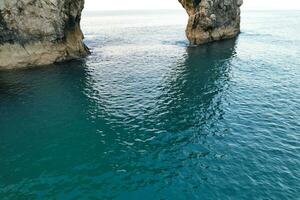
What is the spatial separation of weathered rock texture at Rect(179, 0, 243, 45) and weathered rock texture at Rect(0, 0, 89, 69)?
1373 inches

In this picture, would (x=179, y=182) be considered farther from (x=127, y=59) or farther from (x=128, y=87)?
(x=127, y=59)

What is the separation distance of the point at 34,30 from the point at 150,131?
38.3 m

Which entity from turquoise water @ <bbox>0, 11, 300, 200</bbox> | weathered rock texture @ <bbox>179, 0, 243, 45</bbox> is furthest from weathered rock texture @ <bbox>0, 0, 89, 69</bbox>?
weathered rock texture @ <bbox>179, 0, 243, 45</bbox>

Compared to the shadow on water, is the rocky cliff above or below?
above

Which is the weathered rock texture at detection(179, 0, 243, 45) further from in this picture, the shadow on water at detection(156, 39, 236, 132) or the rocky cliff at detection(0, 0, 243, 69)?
the rocky cliff at detection(0, 0, 243, 69)

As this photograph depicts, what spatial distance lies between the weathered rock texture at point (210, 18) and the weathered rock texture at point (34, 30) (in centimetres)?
3488

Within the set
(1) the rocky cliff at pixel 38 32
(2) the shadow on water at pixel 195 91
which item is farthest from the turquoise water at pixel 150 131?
(1) the rocky cliff at pixel 38 32

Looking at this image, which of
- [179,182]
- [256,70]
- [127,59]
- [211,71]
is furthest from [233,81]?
[179,182]

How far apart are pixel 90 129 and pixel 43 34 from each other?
33.3m

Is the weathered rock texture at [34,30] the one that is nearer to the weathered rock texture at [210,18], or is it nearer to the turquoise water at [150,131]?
the turquoise water at [150,131]

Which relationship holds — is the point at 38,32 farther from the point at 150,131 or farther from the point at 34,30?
the point at 150,131

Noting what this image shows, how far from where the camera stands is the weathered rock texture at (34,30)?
5566 centimetres

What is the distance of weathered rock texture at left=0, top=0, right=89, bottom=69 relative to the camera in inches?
2191

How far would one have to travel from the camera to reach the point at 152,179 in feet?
85.4
